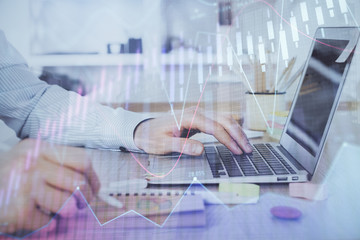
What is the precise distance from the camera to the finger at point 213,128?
52 centimetres

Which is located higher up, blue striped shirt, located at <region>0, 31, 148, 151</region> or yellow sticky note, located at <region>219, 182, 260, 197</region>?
blue striped shirt, located at <region>0, 31, 148, 151</region>

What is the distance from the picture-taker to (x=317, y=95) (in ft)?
1.54

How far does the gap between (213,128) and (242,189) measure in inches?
6.6

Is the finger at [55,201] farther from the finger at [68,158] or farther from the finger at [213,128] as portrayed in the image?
the finger at [213,128]

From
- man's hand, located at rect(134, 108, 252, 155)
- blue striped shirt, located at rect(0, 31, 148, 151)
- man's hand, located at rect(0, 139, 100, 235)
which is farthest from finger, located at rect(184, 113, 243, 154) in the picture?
man's hand, located at rect(0, 139, 100, 235)

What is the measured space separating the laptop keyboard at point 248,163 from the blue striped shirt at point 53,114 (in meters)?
0.17

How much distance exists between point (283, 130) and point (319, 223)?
0.29 m

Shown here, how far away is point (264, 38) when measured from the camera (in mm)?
580

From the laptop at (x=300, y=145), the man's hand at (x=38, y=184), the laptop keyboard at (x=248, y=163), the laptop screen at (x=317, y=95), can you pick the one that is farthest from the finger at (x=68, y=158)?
the laptop screen at (x=317, y=95)

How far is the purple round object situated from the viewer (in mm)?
343

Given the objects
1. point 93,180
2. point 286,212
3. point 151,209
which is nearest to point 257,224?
point 286,212

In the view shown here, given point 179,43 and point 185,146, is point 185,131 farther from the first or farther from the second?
point 179,43

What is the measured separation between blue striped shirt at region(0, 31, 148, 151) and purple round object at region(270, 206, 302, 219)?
0.98ft

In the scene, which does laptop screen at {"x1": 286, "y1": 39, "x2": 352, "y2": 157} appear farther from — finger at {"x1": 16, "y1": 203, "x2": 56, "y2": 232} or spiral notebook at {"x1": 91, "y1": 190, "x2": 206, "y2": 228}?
finger at {"x1": 16, "y1": 203, "x2": 56, "y2": 232}
